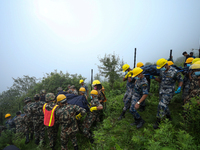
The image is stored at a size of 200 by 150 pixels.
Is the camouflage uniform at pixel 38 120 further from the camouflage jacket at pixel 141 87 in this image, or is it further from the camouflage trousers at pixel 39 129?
the camouflage jacket at pixel 141 87

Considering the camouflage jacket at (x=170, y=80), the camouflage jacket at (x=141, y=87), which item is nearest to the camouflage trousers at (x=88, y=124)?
the camouflage jacket at (x=141, y=87)

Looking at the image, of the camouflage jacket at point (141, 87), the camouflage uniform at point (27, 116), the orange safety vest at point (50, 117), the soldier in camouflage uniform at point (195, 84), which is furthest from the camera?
the camouflage uniform at point (27, 116)

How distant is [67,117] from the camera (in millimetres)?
3414

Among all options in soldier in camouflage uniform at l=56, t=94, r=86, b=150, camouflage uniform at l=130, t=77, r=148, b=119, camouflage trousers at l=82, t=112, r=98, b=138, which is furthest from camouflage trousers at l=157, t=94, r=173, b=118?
soldier in camouflage uniform at l=56, t=94, r=86, b=150

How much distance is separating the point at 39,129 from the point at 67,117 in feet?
9.06

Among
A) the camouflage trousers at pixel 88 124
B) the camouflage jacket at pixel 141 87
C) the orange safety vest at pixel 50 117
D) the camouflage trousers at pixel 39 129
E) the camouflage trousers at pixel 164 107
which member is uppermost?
the camouflage jacket at pixel 141 87

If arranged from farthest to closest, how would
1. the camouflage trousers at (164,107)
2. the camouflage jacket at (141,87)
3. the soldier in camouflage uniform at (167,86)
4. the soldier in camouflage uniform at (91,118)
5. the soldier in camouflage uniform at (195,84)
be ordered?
1. the soldier in camouflage uniform at (91,118)
2. the camouflage jacket at (141,87)
3. the soldier in camouflage uniform at (167,86)
4. the camouflage trousers at (164,107)
5. the soldier in camouflage uniform at (195,84)

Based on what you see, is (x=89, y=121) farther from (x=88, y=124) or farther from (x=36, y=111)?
(x=36, y=111)

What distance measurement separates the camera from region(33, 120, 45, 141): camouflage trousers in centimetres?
477

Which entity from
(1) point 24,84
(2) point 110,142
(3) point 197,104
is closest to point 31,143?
(2) point 110,142

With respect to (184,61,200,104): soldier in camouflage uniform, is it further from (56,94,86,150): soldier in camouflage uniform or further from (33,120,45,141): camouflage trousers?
(33,120,45,141): camouflage trousers

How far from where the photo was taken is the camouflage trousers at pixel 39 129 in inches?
188

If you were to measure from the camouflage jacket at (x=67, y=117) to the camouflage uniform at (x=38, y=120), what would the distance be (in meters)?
1.96

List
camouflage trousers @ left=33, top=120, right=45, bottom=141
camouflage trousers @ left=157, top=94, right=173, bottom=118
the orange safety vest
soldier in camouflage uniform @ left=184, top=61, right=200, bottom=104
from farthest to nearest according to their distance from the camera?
1. camouflage trousers @ left=33, top=120, right=45, bottom=141
2. the orange safety vest
3. camouflage trousers @ left=157, top=94, right=173, bottom=118
4. soldier in camouflage uniform @ left=184, top=61, right=200, bottom=104
